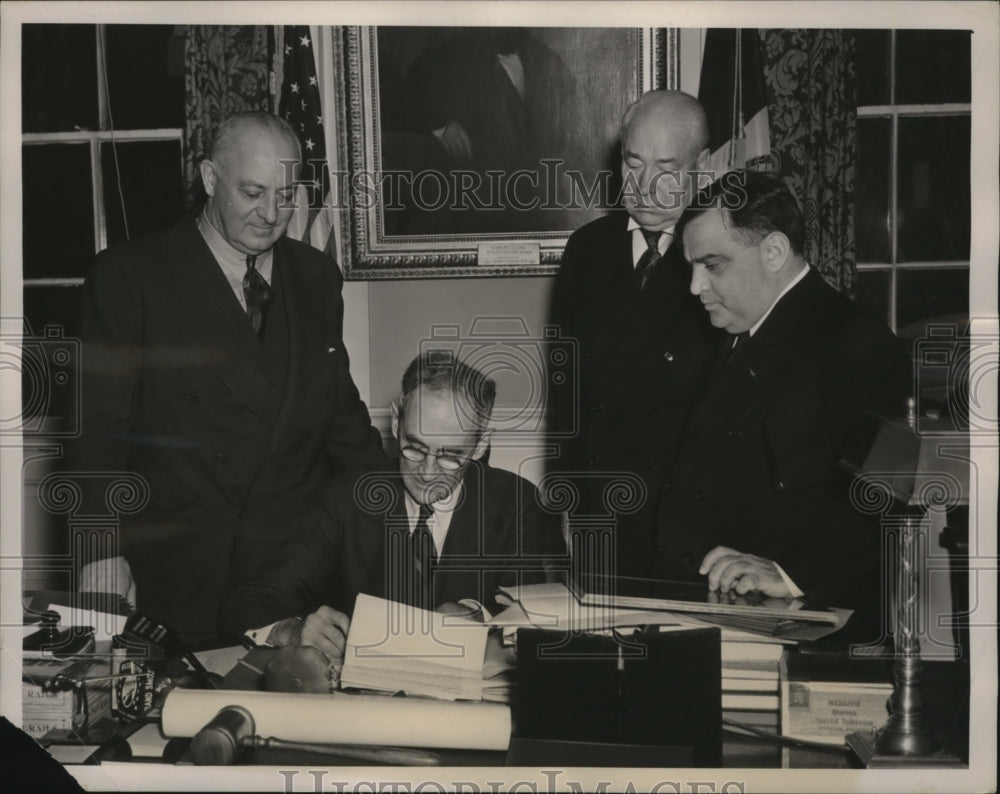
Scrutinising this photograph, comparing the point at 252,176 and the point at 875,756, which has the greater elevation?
the point at 252,176

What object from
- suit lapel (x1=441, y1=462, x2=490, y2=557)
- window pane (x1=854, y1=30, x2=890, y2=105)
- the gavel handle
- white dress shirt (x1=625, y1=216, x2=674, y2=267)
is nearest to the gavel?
the gavel handle

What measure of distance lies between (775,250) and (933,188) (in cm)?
43

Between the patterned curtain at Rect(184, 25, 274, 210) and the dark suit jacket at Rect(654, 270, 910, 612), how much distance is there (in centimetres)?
130

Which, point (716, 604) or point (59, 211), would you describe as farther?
point (59, 211)

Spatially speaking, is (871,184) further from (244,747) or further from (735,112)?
(244,747)

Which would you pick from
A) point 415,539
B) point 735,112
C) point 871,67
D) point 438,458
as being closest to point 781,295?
point 735,112

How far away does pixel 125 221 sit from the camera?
2838 mm

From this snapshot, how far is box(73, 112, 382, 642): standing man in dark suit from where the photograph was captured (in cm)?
281

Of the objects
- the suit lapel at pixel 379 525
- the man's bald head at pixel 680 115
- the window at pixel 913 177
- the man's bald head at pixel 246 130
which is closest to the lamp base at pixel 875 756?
the window at pixel 913 177

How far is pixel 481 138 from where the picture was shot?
2.80 meters

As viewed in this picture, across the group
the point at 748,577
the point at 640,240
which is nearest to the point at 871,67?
the point at 640,240

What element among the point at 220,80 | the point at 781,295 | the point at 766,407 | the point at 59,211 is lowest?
the point at 766,407

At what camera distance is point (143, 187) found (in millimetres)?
2830

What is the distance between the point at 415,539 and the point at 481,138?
99 cm
